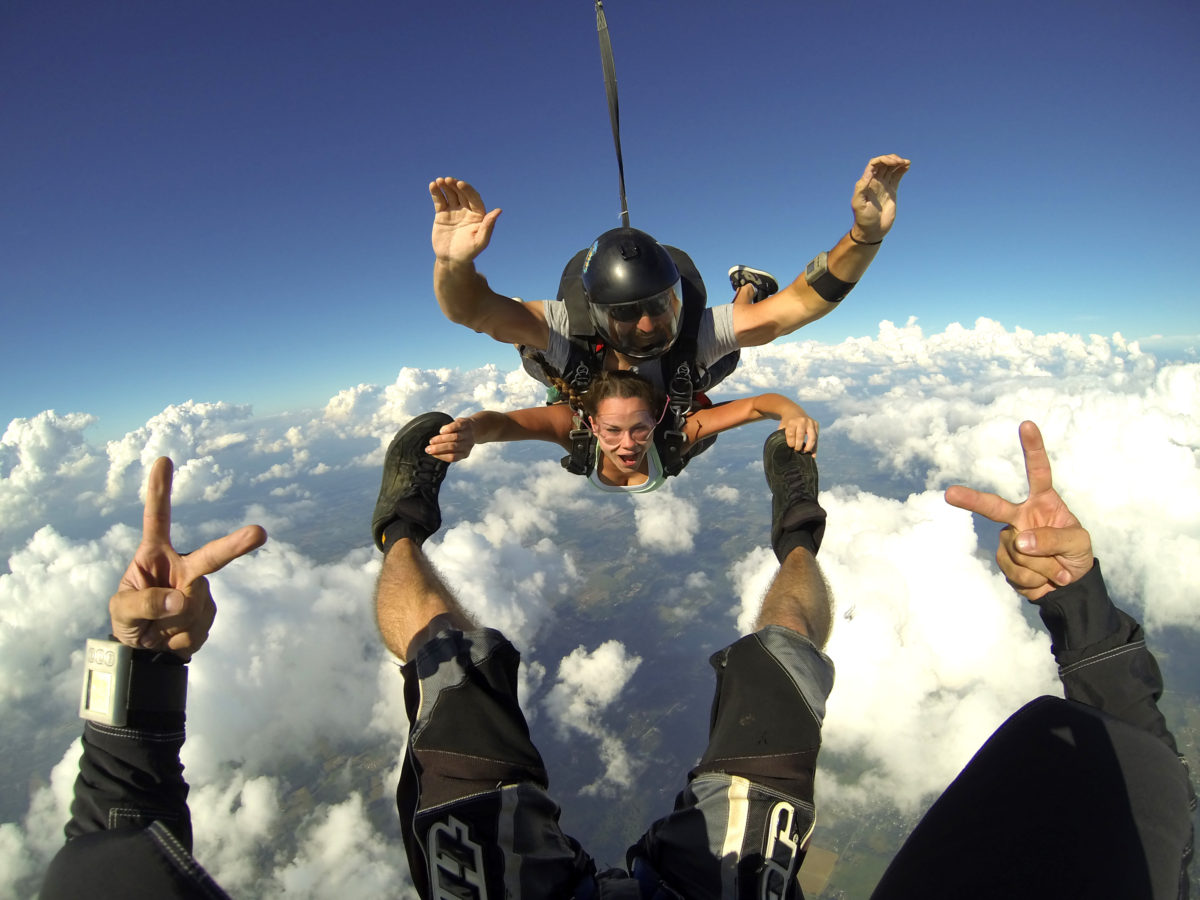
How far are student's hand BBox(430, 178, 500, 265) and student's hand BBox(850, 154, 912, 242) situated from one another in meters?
1.90

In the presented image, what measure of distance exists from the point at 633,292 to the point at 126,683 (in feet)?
9.33

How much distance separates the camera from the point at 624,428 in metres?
3.63

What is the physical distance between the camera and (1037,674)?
106188 millimetres

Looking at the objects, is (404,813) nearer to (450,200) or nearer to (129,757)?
(129,757)

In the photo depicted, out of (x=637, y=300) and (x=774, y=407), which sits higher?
(x=637, y=300)

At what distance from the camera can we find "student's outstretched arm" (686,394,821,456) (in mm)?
3193

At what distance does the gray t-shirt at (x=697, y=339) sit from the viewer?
3414 millimetres

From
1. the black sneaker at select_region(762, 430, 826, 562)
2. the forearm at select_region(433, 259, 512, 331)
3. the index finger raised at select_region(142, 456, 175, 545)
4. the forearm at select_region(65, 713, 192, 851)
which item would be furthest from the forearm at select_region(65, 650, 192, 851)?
the black sneaker at select_region(762, 430, 826, 562)

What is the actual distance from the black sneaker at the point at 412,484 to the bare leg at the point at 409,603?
0.32 meters

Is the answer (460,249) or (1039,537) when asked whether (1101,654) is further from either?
(460,249)

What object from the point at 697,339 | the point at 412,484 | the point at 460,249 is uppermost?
the point at 697,339

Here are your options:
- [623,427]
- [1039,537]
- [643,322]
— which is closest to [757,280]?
[643,322]

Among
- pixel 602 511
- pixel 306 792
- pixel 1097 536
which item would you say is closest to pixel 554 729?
pixel 306 792

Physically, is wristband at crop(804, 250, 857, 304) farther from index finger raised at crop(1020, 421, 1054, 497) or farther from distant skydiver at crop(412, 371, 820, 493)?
index finger raised at crop(1020, 421, 1054, 497)
